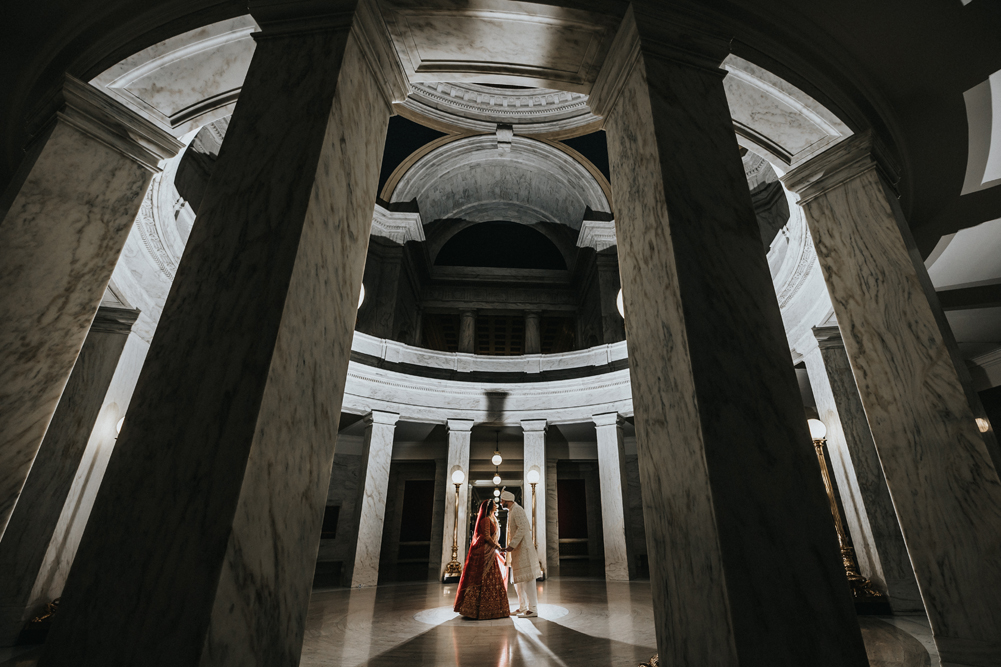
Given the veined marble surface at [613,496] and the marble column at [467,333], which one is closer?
the veined marble surface at [613,496]

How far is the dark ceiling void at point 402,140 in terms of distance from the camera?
13.9m

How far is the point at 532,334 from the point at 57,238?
44.0 ft

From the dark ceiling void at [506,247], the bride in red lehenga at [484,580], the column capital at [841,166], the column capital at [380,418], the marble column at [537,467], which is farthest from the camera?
the dark ceiling void at [506,247]

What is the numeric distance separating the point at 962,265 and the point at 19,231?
11954 millimetres

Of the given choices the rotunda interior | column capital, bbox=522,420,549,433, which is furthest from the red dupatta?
column capital, bbox=522,420,549,433

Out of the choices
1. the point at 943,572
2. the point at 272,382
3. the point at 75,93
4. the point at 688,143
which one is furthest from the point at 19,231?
the point at 943,572

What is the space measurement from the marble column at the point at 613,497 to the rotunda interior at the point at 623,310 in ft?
8.73

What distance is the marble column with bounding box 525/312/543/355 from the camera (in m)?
15.7

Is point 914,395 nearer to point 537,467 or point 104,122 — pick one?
point 104,122

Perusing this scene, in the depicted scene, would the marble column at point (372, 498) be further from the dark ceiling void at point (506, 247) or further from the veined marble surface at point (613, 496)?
the dark ceiling void at point (506, 247)

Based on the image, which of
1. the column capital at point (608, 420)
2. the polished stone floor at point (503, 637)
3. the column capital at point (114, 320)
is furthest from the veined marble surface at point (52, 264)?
the column capital at point (608, 420)

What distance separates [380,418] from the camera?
12078 mm

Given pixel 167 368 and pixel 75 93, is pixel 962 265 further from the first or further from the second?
pixel 75 93

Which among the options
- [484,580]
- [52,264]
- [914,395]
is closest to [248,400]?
[52,264]
